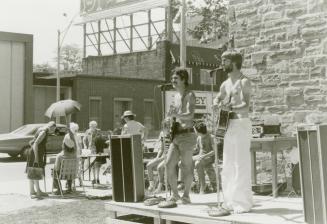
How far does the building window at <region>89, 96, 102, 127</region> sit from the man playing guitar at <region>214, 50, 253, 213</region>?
29.7 meters

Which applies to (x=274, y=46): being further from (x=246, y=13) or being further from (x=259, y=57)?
(x=246, y=13)

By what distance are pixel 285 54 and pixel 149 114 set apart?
28.9m

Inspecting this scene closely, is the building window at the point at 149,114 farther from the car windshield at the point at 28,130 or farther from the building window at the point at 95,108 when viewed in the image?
the car windshield at the point at 28,130

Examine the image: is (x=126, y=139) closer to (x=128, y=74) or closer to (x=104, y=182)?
(x=104, y=182)

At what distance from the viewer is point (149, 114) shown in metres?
40.2

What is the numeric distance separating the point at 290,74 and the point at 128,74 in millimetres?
33503

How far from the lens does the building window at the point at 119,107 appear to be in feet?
124

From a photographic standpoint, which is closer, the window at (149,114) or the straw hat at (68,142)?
the straw hat at (68,142)

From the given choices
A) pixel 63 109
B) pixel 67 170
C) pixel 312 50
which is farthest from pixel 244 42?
pixel 63 109

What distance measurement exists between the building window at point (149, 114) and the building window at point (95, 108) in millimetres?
3839

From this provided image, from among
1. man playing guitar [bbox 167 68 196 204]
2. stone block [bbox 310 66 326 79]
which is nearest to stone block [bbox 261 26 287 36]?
stone block [bbox 310 66 326 79]

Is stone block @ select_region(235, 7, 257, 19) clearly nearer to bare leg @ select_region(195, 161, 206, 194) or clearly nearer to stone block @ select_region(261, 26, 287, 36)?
stone block @ select_region(261, 26, 287, 36)

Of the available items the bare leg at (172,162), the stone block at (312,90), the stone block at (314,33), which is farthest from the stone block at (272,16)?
the bare leg at (172,162)

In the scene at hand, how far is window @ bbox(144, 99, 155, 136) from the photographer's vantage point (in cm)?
3959
